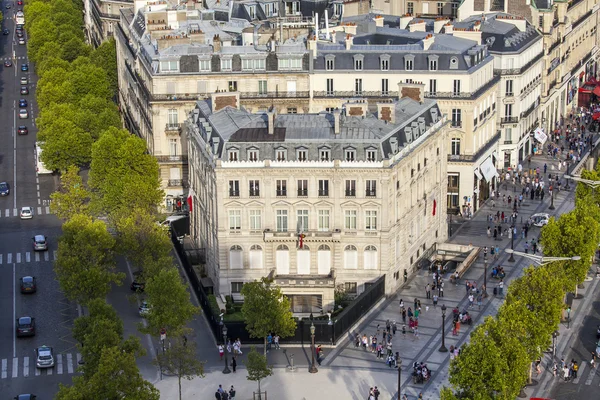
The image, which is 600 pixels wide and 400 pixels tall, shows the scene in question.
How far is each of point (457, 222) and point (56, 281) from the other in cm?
4666

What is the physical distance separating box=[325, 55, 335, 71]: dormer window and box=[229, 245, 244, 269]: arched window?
35.2m

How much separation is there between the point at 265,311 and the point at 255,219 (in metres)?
15.0

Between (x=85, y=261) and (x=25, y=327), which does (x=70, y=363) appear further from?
(x=85, y=261)

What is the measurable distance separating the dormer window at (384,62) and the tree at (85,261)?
1594 inches

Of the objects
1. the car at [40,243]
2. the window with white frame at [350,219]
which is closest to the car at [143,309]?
the window with white frame at [350,219]

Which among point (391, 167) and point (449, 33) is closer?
point (391, 167)

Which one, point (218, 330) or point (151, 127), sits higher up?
point (151, 127)

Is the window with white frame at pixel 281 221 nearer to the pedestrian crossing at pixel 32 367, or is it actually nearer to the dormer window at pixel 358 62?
the pedestrian crossing at pixel 32 367

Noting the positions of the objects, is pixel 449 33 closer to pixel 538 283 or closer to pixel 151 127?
pixel 151 127

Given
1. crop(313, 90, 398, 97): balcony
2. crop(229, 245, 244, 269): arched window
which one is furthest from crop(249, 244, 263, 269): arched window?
crop(313, 90, 398, 97): balcony

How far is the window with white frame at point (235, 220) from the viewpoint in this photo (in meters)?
136

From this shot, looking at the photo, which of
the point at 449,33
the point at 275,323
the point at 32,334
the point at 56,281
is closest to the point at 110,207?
the point at 56,281

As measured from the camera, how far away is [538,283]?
12088 centimetres

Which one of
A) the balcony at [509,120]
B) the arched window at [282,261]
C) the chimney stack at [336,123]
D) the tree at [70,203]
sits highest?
the chimney stack at [336,123]
